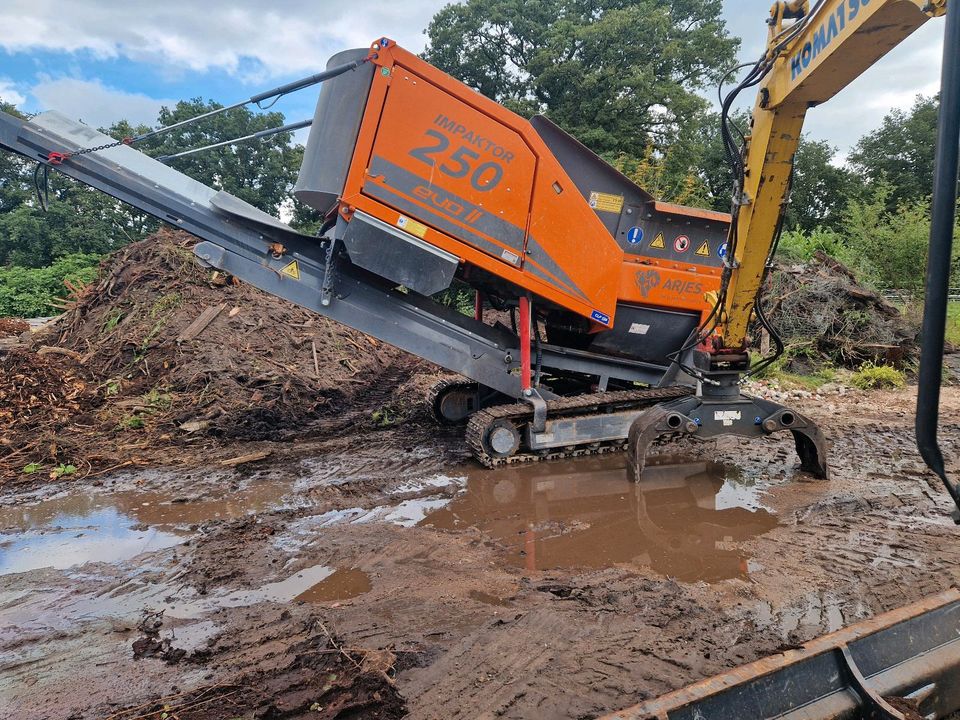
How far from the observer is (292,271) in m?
4.95

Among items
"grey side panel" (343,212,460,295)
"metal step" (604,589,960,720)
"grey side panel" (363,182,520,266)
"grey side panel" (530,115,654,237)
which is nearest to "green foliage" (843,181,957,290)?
"grey side panel" (530,115,654,237)

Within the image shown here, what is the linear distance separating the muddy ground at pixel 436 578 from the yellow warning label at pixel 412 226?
200 centimetres

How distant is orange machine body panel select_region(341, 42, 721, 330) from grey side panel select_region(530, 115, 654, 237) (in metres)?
0.22

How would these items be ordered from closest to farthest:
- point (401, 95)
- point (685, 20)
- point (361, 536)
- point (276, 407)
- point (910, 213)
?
point (361, 536) < point (401, 95) < point (276, 407) < point (910, 213) < point (685, 20)

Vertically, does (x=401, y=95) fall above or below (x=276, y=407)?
above

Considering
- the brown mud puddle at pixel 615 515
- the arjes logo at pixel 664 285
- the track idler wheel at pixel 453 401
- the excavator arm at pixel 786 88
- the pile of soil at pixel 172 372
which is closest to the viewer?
the excavator arm at pixel 786 88

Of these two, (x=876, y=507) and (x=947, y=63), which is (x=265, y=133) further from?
(x=876, y=507)

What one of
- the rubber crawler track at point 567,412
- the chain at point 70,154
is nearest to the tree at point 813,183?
the rubber crawler track at point 567,412

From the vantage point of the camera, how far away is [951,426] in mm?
6215

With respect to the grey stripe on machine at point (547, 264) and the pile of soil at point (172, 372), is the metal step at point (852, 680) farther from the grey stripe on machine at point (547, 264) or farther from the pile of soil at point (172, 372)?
the pile of soil at point (172, 372)

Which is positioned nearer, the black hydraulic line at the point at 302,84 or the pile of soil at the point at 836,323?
the black hydraulic line at the point at 302,84

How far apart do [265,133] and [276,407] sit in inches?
127

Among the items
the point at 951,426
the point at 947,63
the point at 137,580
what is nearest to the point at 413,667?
the point at 137,580

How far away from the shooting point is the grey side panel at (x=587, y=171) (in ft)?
17.2
